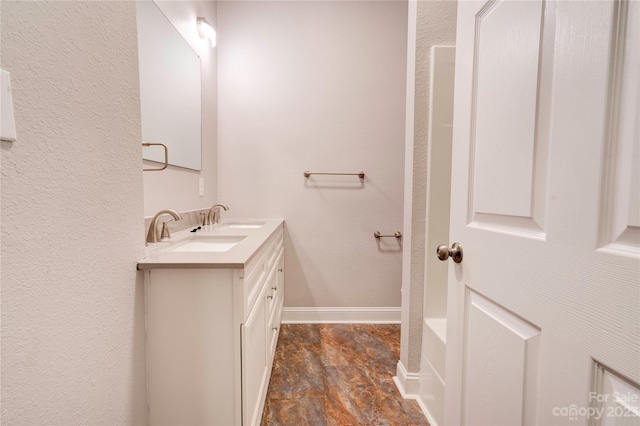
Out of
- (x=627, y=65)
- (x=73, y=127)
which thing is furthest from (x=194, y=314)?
(x=627, y=65)

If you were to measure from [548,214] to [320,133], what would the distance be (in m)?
1.98

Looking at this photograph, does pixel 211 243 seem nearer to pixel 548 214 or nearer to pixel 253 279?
pixel 253 279

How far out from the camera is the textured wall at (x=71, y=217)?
52 centimetres

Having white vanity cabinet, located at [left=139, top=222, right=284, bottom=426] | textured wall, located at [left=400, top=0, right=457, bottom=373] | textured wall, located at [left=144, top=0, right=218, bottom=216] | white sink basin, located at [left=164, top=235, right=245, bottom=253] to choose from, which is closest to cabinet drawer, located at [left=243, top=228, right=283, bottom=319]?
white vanity cabinet, located at [left=139, top=222, right=284, bottom=426]

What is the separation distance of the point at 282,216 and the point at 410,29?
1.56 m

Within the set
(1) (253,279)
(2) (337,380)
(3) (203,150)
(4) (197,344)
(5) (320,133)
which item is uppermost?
(5) (320,133)

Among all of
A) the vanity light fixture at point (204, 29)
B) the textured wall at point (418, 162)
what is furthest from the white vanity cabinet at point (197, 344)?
the vanity light fixture at point (204, 29)

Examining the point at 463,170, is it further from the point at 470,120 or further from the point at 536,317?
the point at 536,317

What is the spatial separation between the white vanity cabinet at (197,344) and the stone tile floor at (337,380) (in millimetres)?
511

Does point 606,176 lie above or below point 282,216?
above

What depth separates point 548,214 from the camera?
0.53m

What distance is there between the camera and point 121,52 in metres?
0.80

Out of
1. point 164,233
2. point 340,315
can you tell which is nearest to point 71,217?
point 164,233

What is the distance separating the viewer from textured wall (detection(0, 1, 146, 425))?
1.70ft
